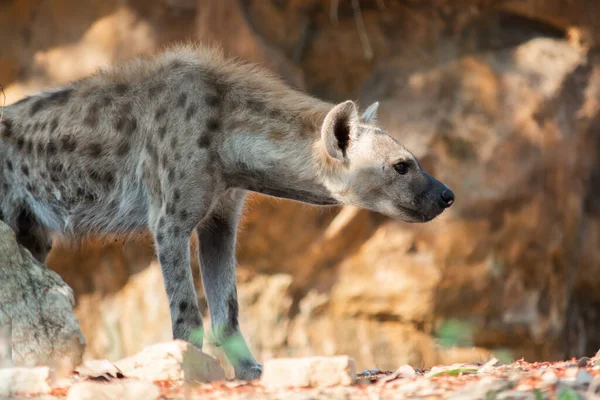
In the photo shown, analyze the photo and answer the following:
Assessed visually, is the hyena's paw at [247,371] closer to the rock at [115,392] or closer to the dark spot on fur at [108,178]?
the dark spot on fur at [108,178]

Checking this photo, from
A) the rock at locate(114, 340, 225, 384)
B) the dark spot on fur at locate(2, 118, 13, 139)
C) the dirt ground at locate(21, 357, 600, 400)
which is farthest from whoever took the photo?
the dark spot on fur at locate(2, 118, 13, 139)

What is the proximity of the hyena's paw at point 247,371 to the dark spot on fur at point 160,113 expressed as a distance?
1.00 m

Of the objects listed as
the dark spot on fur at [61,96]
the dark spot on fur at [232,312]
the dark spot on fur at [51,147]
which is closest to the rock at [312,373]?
the dark spot on fur at [232,312]

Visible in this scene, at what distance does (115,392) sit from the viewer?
7.56ft

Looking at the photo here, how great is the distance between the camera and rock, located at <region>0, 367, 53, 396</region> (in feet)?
8.11

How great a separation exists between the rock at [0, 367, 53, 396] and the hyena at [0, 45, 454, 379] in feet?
2.97

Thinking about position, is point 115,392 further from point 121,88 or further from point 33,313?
point 121,88

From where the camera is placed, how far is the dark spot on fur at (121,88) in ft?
12.4

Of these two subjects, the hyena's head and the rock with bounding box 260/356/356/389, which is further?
the hyena's head

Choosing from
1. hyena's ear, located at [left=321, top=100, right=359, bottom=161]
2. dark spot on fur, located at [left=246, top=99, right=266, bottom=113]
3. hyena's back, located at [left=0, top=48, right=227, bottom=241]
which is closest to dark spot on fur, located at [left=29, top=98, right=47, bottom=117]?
hyena's back, located at [left=0, top=48, right=227, bottom=241]

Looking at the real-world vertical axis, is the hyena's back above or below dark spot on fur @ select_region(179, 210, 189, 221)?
above

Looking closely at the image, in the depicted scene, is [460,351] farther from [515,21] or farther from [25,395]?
[25,395]

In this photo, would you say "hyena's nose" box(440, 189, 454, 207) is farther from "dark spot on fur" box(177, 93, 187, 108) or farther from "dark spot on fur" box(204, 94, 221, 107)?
"dark spot on fur" box(177, 93, 187, 108)

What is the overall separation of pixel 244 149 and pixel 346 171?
39cm
